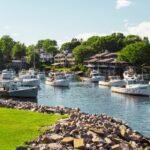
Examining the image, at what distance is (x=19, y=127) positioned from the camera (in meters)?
26.7

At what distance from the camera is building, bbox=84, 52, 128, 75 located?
528 feet

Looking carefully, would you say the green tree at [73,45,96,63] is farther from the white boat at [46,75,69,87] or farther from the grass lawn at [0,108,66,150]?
the grass lawn at [0,108,66,150]

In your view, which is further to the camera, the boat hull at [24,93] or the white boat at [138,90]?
the white boat at [138,90]

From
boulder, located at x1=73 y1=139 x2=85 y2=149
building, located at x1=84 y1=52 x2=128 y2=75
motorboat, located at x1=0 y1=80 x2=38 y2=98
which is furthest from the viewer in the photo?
building, located at x1=84 y1=52 x2=128 y2=75

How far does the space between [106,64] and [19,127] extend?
14219 cm

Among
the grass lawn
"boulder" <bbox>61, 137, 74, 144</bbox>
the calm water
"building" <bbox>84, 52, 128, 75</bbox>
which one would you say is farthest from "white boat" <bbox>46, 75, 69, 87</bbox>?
"boulder" <bbox>61, 137, 74, 144</bbox>

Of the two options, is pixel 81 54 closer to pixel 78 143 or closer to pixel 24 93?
pixel 24 93

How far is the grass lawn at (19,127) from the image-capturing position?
2294 centimetres

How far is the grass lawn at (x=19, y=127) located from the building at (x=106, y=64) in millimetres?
127728

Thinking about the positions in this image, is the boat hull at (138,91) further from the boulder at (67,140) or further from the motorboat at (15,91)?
the boulder at (67,140)

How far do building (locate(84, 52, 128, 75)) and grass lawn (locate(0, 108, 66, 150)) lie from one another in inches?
5029

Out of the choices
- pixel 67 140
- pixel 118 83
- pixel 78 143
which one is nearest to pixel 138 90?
pixel 118 83

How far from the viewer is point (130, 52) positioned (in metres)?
154

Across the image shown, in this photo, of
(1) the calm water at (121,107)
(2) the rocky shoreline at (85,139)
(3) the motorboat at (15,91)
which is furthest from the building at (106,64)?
(2) the rocky shoreline at (85,139)
